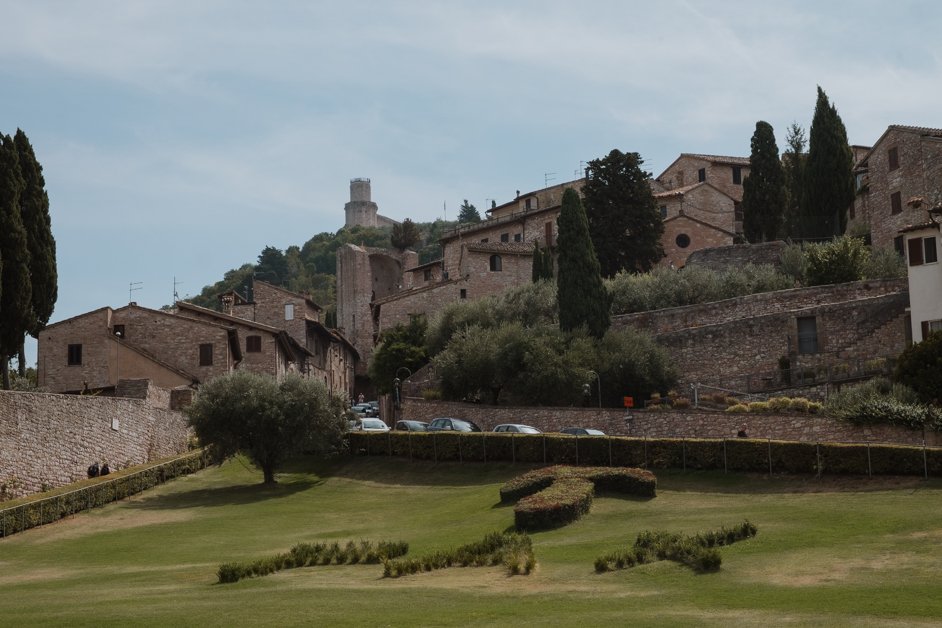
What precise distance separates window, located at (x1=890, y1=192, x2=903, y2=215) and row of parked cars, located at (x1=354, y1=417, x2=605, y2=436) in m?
30.9

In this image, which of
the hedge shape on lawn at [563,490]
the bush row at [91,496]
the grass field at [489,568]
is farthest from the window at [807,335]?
the bush row at [91,496]

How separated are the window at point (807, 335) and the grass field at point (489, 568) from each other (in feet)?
60.6

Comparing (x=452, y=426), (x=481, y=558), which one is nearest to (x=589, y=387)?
(x=452, y=426)

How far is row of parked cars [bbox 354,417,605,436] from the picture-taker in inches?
1822

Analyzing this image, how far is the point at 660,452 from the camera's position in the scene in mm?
39281

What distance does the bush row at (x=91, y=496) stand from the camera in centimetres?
3600

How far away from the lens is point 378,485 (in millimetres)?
46188

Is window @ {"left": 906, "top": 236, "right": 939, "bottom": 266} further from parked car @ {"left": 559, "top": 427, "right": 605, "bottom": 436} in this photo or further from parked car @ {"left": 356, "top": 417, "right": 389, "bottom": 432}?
parked car @ {"left": 356, "top": 417, "right": 389, "bottom": 432}

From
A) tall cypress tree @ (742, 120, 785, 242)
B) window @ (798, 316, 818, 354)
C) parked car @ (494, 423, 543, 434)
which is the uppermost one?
tall cypress tree @ (742, 120, 785, 242)

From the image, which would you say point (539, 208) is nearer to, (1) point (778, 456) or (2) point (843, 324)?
(2) point (843, 324)

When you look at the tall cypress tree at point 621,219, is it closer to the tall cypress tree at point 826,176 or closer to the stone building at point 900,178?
the tall cypress tree at point 826,176

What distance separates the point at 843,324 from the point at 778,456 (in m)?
20.7

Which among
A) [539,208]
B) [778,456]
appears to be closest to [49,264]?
[778,456]

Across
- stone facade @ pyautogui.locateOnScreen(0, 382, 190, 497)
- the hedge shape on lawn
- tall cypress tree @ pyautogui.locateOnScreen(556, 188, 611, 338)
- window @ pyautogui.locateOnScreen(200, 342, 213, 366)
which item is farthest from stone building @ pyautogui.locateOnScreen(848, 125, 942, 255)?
stone facade @ pyautogui.locateOnScreen(0, 382, 190, 497)
